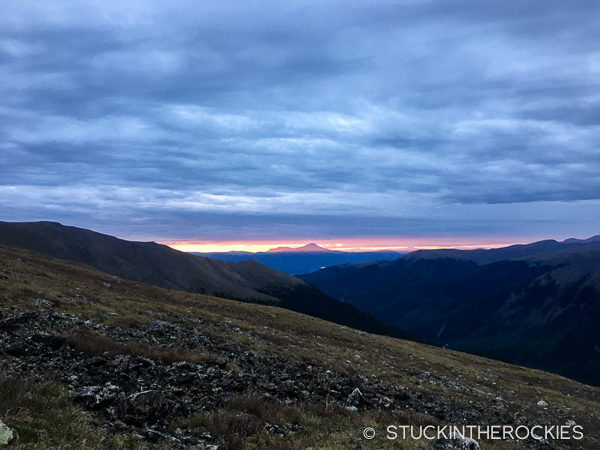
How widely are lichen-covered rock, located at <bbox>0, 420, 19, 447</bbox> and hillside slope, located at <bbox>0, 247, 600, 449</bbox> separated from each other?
0.78ft

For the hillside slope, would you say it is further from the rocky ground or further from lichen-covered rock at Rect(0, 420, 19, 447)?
lichen-covered rock at Rect(0, 420, 19, 447)

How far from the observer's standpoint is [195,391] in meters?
14.4

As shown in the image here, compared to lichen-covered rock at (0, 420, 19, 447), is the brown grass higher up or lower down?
lower down

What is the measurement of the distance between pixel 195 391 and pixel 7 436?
24.7ft

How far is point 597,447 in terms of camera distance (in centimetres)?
2117

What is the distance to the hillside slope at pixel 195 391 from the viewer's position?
9.92 meters

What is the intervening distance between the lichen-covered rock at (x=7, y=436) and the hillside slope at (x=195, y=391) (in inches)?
9.4

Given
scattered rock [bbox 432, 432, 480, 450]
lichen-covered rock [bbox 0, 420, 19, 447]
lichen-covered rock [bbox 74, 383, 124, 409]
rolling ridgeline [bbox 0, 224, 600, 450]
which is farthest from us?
scattered rock [bbox 432, 432, 480, 450]

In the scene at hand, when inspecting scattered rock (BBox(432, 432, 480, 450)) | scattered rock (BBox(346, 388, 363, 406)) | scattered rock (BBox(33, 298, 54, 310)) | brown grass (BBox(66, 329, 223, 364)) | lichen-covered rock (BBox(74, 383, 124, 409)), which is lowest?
scattered rock (BBox(346, 388, 363, 406))

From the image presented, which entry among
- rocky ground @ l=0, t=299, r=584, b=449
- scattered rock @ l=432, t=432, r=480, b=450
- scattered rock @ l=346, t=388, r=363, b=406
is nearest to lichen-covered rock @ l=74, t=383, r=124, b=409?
rocky ground @ l=0, t=299, r=584, b=449

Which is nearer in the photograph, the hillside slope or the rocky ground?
the hillside slope

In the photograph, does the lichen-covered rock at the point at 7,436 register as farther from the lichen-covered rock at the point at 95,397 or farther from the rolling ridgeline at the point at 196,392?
the lichen-covered rock at the point at 95,397

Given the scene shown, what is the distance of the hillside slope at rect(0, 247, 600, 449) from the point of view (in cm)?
992

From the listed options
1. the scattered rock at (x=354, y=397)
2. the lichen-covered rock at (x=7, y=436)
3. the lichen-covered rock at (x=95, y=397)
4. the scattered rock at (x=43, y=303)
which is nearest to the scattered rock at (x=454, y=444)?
the scattered rock at (x=354, y=397)
